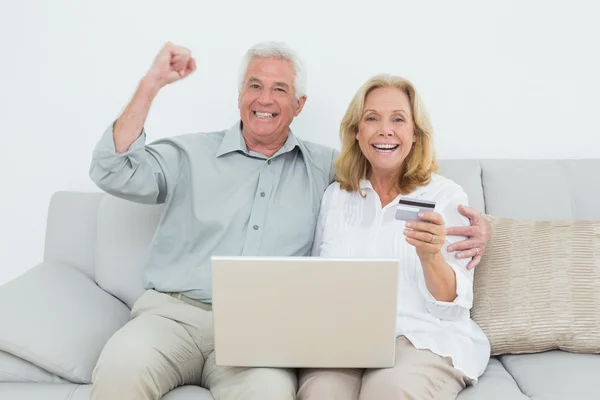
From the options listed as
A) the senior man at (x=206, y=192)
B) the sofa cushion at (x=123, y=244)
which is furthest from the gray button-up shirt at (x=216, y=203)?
the sofa cushion at (x=123, y=244)

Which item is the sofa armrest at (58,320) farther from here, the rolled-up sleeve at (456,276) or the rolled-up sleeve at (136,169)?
the rolled-up sleeve at (456,276)

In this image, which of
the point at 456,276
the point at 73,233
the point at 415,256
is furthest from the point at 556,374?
the point at 73,233

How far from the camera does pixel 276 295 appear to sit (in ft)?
4.82

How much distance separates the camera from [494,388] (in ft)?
5.64

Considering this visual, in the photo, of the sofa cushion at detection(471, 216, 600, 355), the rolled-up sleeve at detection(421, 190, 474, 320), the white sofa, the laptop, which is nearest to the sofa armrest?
the white sofa

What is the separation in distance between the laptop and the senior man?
208 mm

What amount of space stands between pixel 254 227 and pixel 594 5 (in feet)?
5.13

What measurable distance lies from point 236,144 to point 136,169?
1.15 ft

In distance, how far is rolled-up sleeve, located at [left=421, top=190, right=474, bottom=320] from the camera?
1.76 metres

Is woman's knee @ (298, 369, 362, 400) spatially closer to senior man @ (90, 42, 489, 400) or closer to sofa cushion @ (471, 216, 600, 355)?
senior man @ (90, 42, 489, 400)

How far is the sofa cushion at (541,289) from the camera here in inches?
75.5

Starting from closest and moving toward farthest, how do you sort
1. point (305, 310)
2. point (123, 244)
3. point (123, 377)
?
point (305, 310), point (123, 377), point (123, 244)

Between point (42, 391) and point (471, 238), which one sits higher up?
point (471, 238)

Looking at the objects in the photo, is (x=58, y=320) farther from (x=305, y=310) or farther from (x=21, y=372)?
(x=305, y=310)
